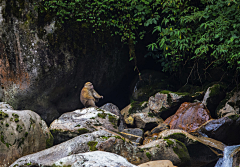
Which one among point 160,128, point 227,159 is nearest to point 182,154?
point 227,159

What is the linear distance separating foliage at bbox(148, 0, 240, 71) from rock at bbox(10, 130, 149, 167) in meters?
3.76

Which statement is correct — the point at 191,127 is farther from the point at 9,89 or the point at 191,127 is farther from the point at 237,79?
the point at 9,89

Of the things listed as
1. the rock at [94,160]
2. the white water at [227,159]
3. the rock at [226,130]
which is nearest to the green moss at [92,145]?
the rock at [94,160]

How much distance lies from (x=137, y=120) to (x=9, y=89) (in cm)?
378

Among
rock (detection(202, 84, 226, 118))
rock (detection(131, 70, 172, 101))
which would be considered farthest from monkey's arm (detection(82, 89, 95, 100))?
rock (detection(202, 84, 226, 118))

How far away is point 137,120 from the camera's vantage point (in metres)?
6.56

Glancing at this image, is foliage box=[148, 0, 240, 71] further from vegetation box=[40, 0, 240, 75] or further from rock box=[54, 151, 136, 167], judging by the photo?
rock box=[54, 151, 136, 167]

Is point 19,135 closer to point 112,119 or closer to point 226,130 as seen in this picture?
point 112,119

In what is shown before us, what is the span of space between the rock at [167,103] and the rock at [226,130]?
154cm

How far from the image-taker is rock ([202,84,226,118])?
256 inches

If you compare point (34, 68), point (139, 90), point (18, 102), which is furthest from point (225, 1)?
point (18, 102)

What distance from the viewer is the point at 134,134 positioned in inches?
231

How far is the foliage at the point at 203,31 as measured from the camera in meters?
5.85

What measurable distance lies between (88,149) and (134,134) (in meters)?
2.52
